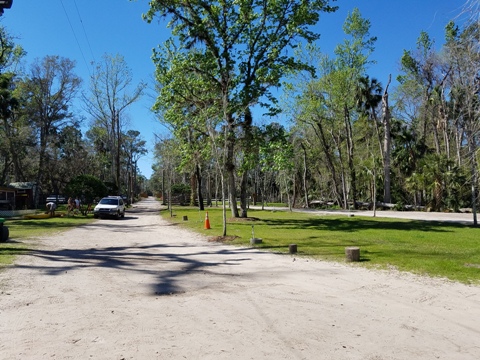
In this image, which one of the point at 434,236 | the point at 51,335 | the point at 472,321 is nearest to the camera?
the point at 51,335

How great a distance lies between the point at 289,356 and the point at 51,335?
2.96 meters

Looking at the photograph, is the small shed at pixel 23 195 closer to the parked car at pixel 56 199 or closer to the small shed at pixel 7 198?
the small shed at pixel 7 198

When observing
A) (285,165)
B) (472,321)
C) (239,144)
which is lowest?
(472,321)

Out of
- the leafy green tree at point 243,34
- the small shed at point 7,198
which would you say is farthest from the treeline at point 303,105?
the small shed at point 7,198

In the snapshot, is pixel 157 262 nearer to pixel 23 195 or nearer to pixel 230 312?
pixel 230 312

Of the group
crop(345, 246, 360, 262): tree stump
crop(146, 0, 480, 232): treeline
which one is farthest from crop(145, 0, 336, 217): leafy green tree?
crop(345, 246, 360, 262): tree stump

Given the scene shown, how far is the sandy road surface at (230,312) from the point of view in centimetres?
443

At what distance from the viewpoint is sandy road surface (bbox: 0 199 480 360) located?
14.5ft

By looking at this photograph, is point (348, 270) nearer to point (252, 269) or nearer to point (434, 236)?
point (252, 269)

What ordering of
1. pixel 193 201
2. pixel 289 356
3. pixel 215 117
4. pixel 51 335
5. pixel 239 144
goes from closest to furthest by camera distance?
pixel 289 356 → pixel 51 335 → pixel 215 117 → pixel 239 144 → pixel 193 201

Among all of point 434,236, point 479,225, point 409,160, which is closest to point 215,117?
point 434,236

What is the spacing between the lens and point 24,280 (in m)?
7.89

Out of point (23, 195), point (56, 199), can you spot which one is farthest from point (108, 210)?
point (56, 199)

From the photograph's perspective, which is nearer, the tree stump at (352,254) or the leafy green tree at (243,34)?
the tree stump at (352,254)
